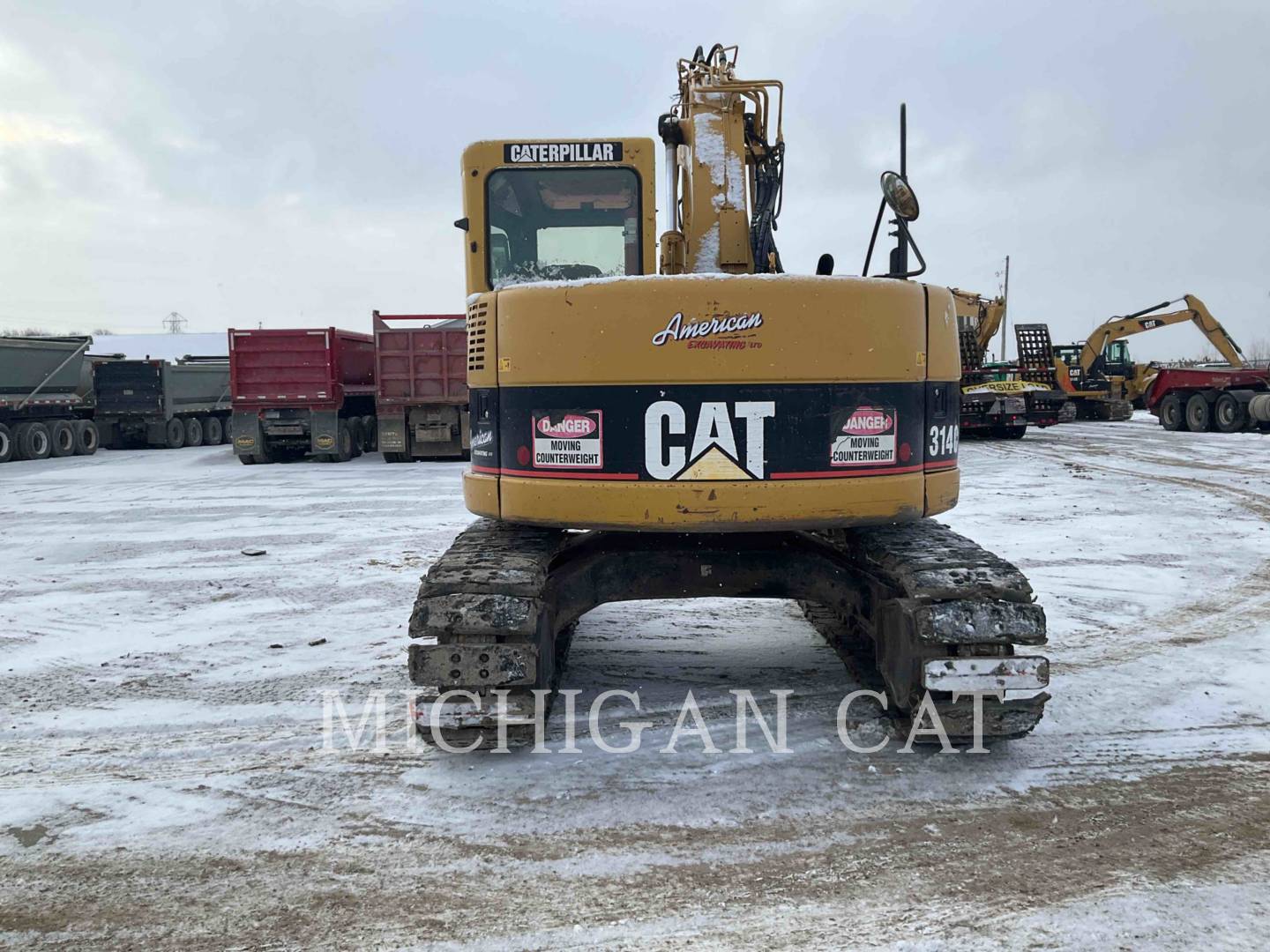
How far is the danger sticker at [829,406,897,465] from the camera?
3998 mm

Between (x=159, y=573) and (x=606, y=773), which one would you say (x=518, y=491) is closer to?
(x=606, y=773)

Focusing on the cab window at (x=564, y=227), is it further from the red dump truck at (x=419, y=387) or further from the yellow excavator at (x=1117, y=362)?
the yellow excavator at (x=1117, y=362)

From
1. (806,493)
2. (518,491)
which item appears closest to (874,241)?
(806,493)

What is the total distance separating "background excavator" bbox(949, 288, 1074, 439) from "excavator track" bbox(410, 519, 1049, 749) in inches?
748

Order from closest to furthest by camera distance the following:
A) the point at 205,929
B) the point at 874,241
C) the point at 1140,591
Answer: the point at 205,929, the point at 874,241, the point at 1140,591

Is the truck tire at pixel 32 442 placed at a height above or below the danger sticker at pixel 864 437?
below

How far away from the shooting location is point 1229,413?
2386cm

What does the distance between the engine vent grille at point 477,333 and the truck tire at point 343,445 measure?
15.7 meters

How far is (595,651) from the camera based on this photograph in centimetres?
571

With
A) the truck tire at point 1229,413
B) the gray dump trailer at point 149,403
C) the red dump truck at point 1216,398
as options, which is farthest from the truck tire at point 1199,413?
the gray dump trailer at point 149,403

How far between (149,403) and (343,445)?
8211mm

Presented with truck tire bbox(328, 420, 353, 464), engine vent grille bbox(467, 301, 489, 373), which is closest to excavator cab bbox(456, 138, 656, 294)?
engine vent grille bbox(467, 301, 489, 373)

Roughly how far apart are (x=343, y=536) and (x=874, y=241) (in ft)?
21.8

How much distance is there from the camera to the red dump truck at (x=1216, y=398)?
77.0 ft
